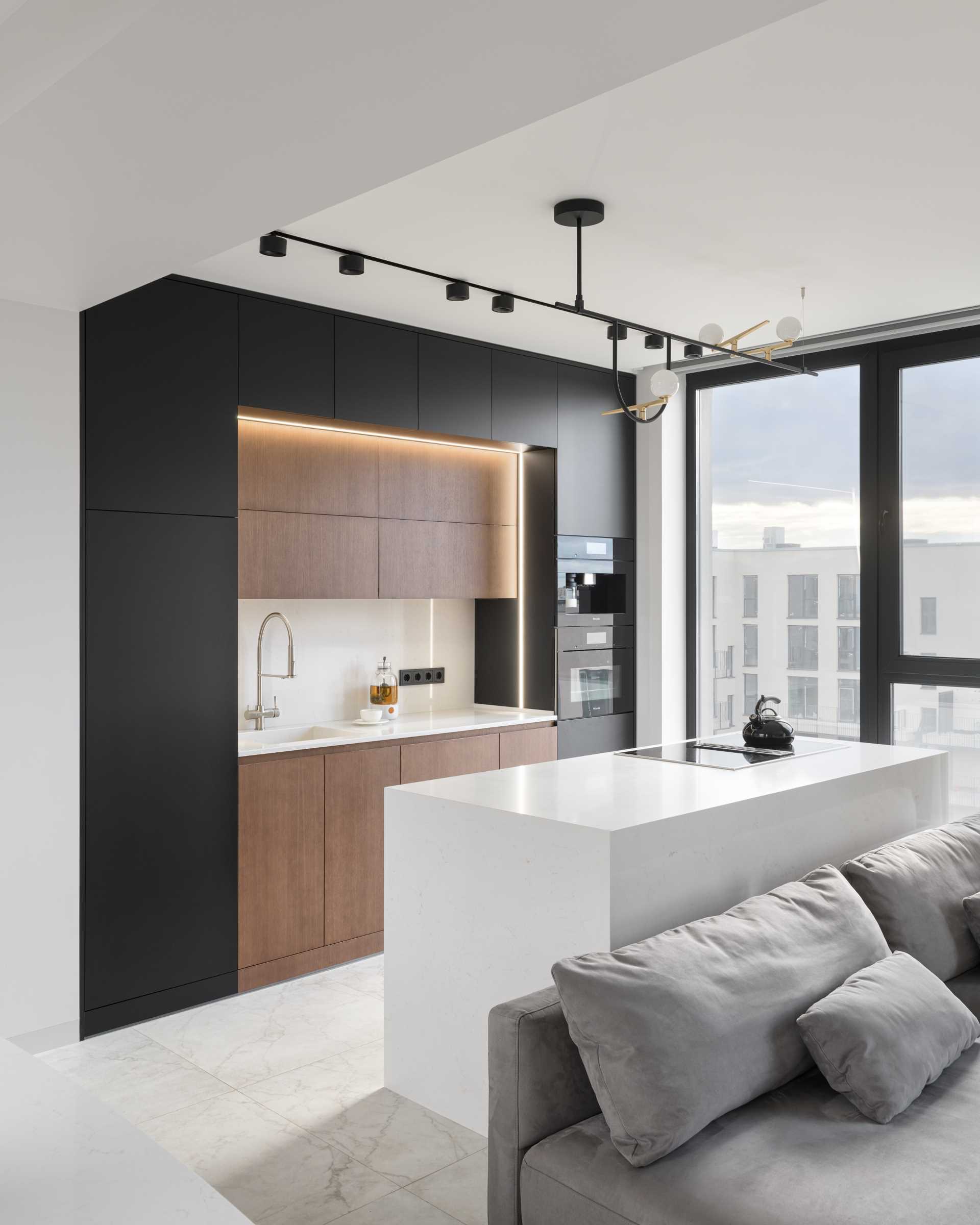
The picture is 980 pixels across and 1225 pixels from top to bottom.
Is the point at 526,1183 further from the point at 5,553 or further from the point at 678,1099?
the point at 5,553

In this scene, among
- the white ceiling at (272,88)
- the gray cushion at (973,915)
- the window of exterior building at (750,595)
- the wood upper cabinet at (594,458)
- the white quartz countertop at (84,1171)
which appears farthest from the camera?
the window of exterior building at (750,595)

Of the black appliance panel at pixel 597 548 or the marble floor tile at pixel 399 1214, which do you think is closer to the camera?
the marble floor tile at pixel 399 1214

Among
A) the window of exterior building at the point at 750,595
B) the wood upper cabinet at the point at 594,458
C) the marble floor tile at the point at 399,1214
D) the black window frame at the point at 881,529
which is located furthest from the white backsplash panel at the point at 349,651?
the marble floor tile at the point at 399,1214

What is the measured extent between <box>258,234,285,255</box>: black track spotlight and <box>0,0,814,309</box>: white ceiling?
80cm

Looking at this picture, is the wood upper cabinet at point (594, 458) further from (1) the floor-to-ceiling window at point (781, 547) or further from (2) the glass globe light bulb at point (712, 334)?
(2) the glass globe light bulb at point (712, 334)

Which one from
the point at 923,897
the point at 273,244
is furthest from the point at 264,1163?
the point at 273,244

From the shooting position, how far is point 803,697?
5.12 meters

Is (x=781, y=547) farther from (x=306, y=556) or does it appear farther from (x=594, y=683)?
(x=306, y=556)

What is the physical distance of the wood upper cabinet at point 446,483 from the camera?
4570 millimetres

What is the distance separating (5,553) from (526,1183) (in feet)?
8.00

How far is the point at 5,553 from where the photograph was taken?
3256mm

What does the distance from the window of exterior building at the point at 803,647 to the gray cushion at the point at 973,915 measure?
2.30 m

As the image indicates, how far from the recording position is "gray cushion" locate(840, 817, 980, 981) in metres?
2.68

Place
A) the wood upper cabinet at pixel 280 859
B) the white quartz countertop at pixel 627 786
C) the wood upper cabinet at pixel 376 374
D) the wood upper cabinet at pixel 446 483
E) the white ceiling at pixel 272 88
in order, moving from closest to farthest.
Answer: the white ceiling at pixel 272 88, the white quartz countertop at pixel 627 786, the wood upper cabinet at pixel 280 859, the wood upper cabinet at pixel 376 374, the wood upper cabinet at pixel 446 483
